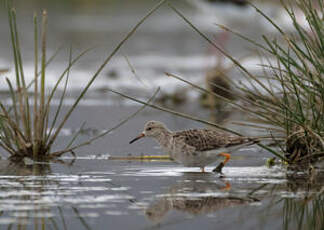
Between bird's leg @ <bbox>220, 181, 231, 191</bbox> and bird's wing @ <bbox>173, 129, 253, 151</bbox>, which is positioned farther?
bird's wing @ <bbox>173, 129, 253, 151</bbox>

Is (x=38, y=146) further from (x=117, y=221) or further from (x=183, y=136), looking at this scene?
(x=117, y=221)

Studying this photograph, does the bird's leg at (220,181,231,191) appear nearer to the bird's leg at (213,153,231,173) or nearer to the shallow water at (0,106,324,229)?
the shallow water at (0,106,324,229)

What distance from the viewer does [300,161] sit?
6.31 meters

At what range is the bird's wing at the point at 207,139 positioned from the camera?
666 cm

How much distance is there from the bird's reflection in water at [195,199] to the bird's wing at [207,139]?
918 mm

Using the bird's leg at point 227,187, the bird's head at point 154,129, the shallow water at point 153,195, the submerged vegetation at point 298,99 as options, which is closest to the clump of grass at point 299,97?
the submerged vegetation at point 298,99

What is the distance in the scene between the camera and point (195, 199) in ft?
16.3

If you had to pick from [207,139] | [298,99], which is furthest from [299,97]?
[207,139]

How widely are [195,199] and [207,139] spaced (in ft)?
6.26

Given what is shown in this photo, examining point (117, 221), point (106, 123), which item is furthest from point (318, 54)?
point (106, 123)

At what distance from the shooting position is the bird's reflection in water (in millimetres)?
4613

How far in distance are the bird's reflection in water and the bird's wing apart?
3.01ft

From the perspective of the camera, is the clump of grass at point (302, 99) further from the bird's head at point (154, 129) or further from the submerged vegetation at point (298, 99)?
the bird's head at point (154, 129)

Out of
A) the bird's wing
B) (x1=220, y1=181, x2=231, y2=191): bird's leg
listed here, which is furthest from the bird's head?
(x1=220, y1=181, x2=231, y2=191): bird's leg
